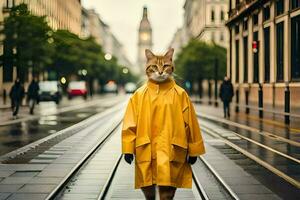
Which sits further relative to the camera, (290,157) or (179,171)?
(290,157)

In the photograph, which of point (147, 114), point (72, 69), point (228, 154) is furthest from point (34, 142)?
point (72, 69)

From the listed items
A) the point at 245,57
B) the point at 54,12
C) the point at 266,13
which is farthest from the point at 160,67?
the point at 54,12

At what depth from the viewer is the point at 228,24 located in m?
52.0

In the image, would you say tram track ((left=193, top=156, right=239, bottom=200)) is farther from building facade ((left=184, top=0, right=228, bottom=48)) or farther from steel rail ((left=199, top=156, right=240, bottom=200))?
building facade ((left=184, top=0, right=228, bottom=48))

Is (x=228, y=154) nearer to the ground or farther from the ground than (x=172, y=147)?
nearer to the ground

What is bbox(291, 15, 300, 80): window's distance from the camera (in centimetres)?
3055

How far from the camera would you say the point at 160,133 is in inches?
201

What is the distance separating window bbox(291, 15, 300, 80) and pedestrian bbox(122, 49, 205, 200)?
87.7 ft

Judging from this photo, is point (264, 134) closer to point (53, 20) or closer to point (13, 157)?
point (13, 157)

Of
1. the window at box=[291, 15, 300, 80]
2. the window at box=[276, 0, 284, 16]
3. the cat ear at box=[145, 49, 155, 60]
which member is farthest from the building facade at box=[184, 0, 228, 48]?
the cat ear at box=[145, 49, 155, 60]

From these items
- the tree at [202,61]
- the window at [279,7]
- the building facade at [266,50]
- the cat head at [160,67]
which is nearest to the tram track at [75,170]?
the cat head at [160,67]

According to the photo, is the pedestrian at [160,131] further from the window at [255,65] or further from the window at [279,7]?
the window at [255,65]

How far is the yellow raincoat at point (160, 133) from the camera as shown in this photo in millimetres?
5062

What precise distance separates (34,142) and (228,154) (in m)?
5.22
